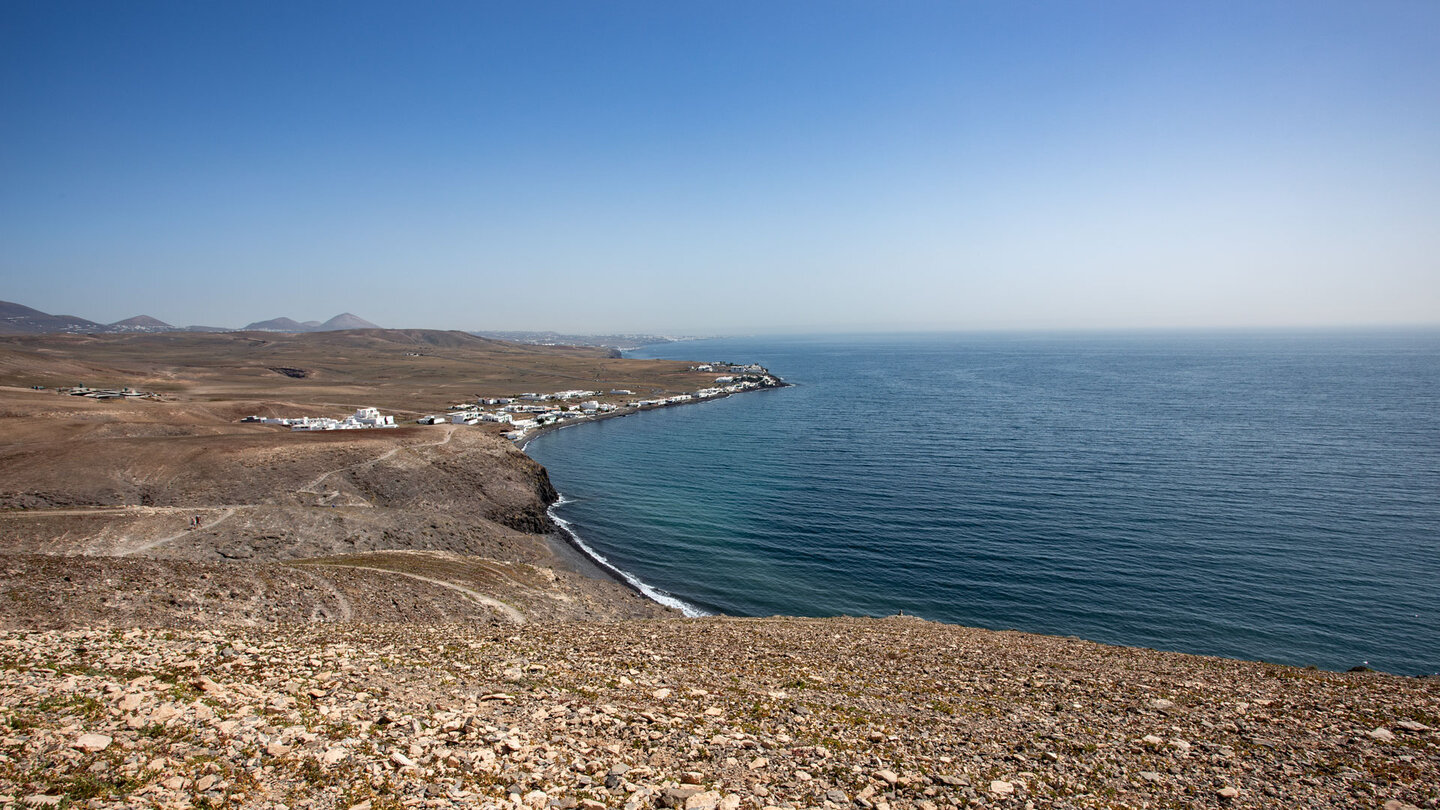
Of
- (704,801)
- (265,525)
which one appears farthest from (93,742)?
(265,525)

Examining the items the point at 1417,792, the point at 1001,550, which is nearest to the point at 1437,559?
the point at 1001,550

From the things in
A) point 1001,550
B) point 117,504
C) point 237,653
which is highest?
point 237,653

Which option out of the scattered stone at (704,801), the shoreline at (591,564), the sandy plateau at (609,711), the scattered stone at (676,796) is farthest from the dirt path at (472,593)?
the scattered stone at (704,801)

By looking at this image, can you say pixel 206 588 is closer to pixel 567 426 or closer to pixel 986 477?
pixel 986 477

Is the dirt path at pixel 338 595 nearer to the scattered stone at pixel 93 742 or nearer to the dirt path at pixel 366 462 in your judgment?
the scattered stone at pixel 93 742

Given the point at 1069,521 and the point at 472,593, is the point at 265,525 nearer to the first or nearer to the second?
the point at 472,593
